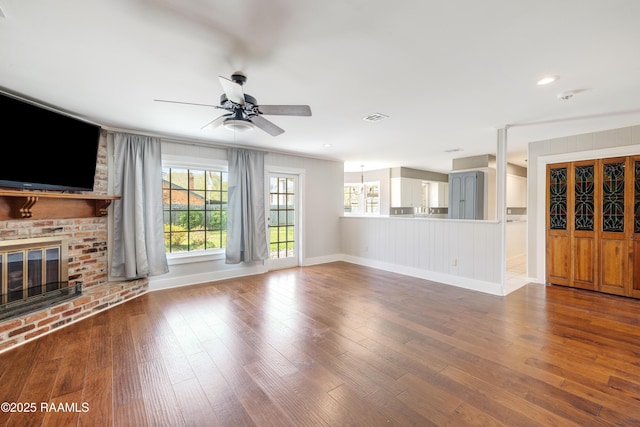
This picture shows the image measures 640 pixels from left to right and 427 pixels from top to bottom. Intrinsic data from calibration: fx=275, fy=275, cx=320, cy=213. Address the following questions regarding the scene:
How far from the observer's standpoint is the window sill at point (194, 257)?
4.54m

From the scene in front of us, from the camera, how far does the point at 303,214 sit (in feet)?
19.6

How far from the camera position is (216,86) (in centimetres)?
268

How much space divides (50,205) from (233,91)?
2.86 metres

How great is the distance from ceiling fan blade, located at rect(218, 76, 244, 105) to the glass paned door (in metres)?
3.38

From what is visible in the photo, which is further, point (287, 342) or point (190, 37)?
point (287, 342)

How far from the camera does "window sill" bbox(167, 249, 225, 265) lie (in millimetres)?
4535

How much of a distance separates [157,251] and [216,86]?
9.26 ft

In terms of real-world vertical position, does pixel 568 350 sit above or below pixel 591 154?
below

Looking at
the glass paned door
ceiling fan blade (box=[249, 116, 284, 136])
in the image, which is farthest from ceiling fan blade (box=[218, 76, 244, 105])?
the glass paned door

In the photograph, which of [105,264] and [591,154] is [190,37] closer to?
[105,264]

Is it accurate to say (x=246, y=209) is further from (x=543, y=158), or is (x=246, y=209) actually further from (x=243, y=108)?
(x=543, y=158)

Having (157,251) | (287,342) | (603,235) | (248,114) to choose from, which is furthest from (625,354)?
(157,251)

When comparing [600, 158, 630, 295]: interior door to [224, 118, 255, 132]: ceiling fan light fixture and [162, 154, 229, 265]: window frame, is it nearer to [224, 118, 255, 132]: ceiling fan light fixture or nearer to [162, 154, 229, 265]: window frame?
[224, 118, 255, 132]: ceiling fan light fixture

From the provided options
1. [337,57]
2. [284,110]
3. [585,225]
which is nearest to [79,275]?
[284,110]
